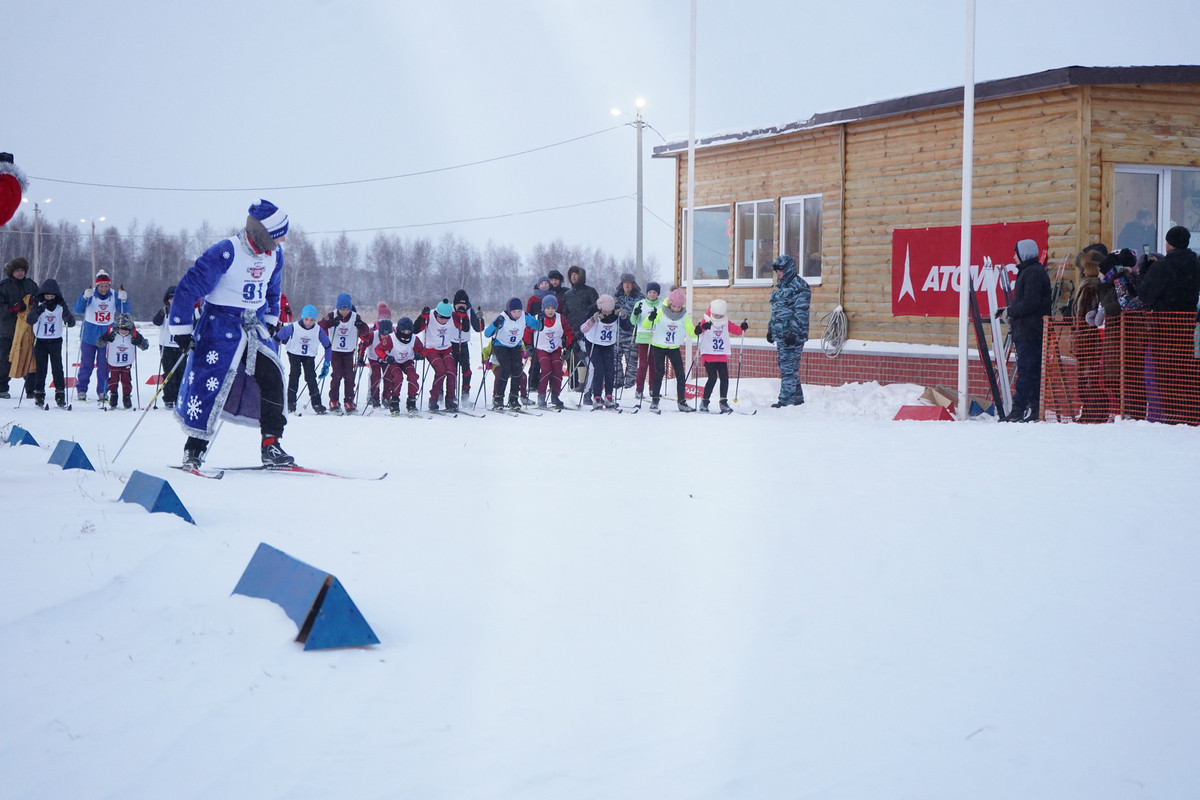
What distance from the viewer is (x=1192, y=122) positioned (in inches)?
504

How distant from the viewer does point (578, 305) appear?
1520cm

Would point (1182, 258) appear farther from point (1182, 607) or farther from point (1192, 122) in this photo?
point (1182, 607)

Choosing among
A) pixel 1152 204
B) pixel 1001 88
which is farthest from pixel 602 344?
pixel 1152 204

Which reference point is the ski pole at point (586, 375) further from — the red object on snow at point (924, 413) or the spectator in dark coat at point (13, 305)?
the spectator in dark coat at point (13, 305)

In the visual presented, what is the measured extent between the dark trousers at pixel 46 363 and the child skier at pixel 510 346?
550 centimetres

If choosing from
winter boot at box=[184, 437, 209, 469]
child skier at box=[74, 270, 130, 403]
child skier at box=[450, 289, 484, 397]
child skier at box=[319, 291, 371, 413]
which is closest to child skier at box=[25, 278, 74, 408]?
child skier at box=[74, 270, 130, 403]

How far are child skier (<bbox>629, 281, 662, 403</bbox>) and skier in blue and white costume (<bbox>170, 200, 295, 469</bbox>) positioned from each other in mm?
7193

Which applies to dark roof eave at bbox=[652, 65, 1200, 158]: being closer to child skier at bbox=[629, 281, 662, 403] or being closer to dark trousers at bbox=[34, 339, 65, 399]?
child skier at bbox=[629, 281, 662, 403]

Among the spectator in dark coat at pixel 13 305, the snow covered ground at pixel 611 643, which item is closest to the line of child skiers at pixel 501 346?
the spectator in dark coat at pixel 13 305

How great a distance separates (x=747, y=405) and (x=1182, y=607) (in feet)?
35.1

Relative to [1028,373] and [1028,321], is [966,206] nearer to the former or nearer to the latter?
[1028,321]

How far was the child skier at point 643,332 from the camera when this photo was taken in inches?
552

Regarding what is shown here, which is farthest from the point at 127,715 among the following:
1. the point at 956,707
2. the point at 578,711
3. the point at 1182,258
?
the point at 1182,258

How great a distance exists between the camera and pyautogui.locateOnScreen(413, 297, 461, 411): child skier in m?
13.5
